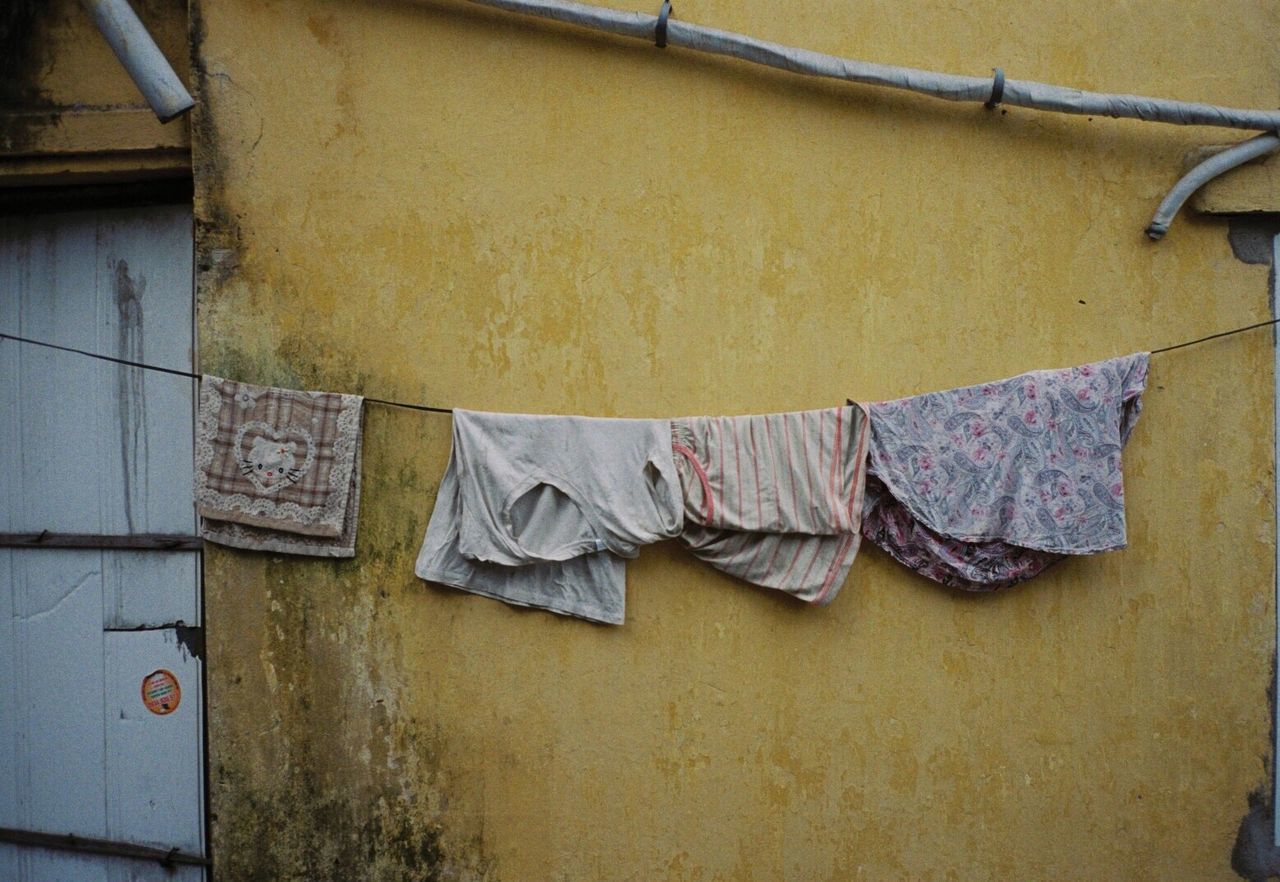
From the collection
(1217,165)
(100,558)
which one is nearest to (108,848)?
(100,558)

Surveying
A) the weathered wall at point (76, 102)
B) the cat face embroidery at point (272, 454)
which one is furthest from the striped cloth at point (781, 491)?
the weathered wall at point (76, 102)

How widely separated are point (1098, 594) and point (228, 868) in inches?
117

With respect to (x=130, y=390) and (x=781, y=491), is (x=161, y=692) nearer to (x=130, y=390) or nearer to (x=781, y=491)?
(x=130, y=390)

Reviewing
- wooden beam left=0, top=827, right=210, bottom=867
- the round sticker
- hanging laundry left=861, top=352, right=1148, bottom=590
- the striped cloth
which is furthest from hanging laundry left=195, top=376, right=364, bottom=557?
hanging laundry left=861, top=352, right=1148, bottom=590

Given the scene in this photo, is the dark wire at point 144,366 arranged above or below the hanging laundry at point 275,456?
above

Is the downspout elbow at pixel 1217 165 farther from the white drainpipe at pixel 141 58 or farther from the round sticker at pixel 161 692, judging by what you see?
the round sticker at pixel 161 692

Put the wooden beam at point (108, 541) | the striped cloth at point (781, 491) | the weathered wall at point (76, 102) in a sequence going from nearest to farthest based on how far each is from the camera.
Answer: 1. the striped cloth at point (781, 491)
2. the weathered wall at point (76, 102)
3. the wooden beam at point (108, 541)

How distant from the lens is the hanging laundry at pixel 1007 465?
254 centimetres

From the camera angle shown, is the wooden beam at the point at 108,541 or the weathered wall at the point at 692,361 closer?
the weathered wall at the point at 692,361

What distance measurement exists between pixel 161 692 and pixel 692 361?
2181 mm

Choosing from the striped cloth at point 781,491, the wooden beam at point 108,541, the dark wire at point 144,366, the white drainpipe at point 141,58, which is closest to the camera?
the white drainpipe at point 141,58

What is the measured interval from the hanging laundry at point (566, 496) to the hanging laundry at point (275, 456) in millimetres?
349

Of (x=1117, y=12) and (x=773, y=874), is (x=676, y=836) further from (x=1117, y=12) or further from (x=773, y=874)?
(x=1117, y=12)

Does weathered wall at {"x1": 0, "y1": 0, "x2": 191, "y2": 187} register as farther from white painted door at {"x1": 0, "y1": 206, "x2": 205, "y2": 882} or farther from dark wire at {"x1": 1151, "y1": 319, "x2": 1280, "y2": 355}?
dark wire at {"x1": 1151, "y1": 319, "x2": 1280, "y2": 355}
